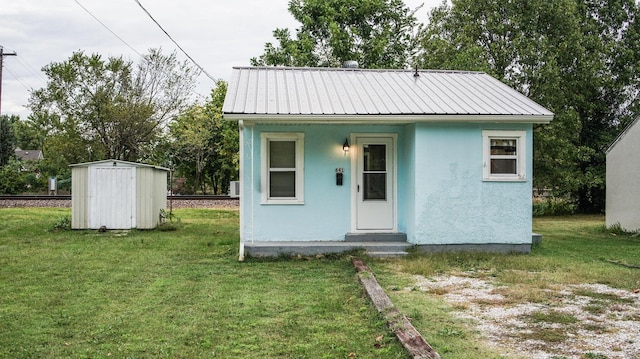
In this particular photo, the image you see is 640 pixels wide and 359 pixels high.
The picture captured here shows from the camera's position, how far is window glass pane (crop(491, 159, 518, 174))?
968 cm

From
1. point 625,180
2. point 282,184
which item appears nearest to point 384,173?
point 282,184

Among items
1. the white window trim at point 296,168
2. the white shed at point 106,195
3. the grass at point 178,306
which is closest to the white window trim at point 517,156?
the grass at point 178,306

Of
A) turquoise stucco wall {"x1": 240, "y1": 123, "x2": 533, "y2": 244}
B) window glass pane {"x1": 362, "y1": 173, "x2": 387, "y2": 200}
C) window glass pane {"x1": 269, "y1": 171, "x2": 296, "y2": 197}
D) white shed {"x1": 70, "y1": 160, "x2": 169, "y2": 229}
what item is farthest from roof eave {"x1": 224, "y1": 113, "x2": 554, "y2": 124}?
white shed {"x1": 70, "y1": 160, "x2": 169, "y2": 229}

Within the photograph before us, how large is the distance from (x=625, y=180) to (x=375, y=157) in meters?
8.17

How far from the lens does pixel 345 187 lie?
9844 mm

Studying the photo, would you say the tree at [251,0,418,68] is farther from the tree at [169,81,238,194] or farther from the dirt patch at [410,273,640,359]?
the dirt patch at [410,273,640,359]

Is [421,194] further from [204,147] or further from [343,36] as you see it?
[204,147]

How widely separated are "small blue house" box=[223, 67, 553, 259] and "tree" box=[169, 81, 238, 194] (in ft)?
64.8

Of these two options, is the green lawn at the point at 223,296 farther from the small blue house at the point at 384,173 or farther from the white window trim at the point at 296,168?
the white window trim at the point at 296,168

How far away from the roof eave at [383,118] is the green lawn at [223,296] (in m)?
2.37

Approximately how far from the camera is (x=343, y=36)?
72.1 ft

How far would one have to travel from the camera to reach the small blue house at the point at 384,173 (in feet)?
30.8

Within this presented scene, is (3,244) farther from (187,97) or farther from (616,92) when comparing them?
(616,92)

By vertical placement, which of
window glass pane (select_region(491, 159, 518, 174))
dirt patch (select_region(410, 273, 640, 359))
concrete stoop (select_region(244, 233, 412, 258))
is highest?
window glass pane (select_region(491, 159, 518, 174))
